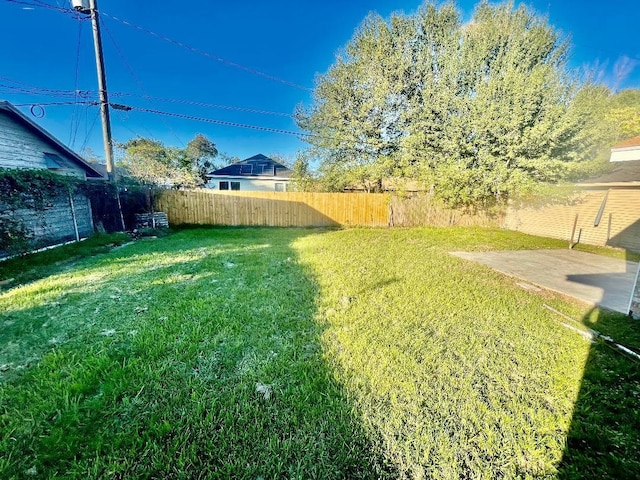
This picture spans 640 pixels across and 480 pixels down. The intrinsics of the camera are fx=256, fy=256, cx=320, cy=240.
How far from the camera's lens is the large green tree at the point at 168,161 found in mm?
16391

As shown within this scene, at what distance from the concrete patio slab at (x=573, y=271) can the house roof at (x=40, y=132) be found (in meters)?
12.1

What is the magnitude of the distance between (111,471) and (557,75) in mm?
13270

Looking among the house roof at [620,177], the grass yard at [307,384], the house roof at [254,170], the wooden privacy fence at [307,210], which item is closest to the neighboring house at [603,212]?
the house roof at [620,177]

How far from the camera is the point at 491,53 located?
9.62m

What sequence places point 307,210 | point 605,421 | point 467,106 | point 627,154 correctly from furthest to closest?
point 307,210, point 467,106, point 627,154, point 605,421

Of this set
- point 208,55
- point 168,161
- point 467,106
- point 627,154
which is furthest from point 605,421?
point 168,161

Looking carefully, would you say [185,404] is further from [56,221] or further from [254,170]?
[254,170]

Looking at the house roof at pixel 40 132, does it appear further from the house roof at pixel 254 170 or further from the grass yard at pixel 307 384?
the house roof at pixel 254 170

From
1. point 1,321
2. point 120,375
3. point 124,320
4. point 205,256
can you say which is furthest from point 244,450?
point 205,256

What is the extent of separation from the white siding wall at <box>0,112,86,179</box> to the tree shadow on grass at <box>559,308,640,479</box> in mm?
11487

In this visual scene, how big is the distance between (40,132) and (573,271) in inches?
560

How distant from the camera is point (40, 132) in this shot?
7.77 meters

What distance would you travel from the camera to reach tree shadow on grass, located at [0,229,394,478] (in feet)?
4.14

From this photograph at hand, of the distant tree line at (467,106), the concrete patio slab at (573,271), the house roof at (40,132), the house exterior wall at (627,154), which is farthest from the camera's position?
the distant tree line at (467,106)
